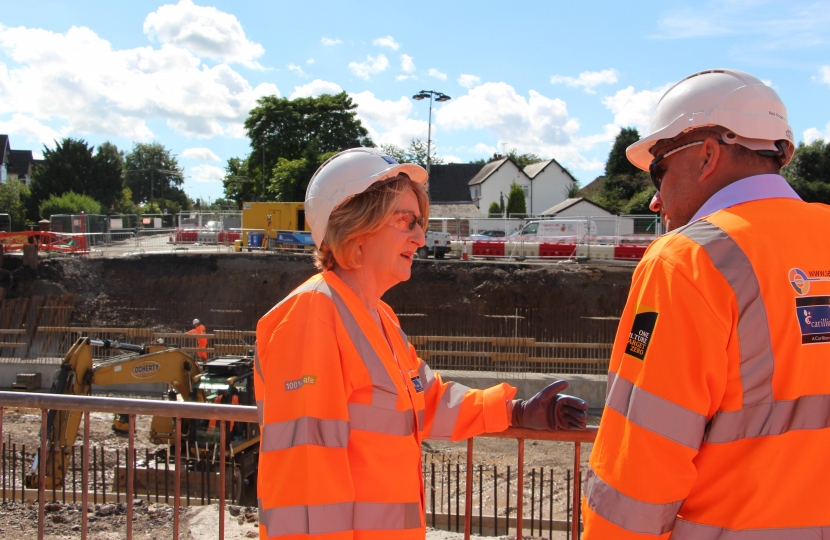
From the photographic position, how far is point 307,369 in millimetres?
1659

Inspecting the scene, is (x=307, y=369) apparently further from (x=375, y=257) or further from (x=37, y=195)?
(x=37, y=195)

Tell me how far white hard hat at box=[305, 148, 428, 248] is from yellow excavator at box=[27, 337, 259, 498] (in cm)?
747

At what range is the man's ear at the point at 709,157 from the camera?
1663 mm

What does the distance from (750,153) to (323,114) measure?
59.0 metres

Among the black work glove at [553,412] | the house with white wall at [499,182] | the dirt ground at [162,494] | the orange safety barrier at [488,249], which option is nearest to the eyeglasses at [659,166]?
the black work glove at [553,412]

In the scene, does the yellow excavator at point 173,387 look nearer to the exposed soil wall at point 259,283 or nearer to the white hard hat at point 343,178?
the white hard hat at point 343,178

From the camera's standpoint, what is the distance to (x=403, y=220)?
2.05 m

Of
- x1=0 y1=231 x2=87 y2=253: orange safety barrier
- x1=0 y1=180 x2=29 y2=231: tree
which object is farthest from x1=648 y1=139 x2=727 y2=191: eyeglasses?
x1=0 y1=180 x2=29 y2=231: tree

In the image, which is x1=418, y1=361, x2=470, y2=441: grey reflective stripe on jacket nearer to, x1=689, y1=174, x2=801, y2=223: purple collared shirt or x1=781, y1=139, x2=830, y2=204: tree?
x1=689, y1=174, x2=801, y2=223: purple collared shirt

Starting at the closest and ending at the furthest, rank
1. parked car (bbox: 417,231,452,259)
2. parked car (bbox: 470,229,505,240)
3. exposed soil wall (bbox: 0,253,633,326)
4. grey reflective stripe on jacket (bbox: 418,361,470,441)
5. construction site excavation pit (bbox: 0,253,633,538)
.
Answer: grey reflective stripe on jacket (bbox: 418,361,470,441)
construction site excavation pit (bbox: 0,253,633,538)
exposed soil wall (bbox: 0,253,633,326)
parked car (bbox: 417,231,452,259)
parked car (bbox: 470,229,505,240)

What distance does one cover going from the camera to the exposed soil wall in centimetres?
2610

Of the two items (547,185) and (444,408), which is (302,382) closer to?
(444,408)

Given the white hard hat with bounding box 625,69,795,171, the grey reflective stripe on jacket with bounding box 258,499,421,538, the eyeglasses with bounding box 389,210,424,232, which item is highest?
the white hard hat with bounding box 625,69,795,171

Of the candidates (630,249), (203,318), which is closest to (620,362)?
(203,318)
